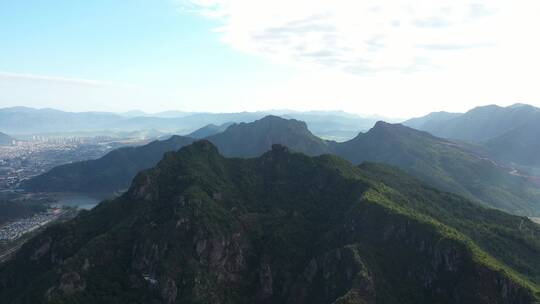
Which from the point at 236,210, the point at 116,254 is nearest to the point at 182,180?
the point at 236,210

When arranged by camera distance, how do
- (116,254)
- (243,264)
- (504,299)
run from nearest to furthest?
(504,299) < (116,254) < (243,264)

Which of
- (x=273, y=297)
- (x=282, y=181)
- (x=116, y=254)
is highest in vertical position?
(x=282, y=181)

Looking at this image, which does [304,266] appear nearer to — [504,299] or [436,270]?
[436,270]

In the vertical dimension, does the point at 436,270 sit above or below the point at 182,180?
below

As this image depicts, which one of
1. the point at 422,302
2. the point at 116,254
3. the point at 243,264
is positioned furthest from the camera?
the point at 243,264

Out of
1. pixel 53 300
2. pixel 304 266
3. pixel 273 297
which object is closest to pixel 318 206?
pixel 304 266

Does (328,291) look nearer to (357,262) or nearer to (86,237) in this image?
(357,262)

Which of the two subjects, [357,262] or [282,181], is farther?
[282,181]
